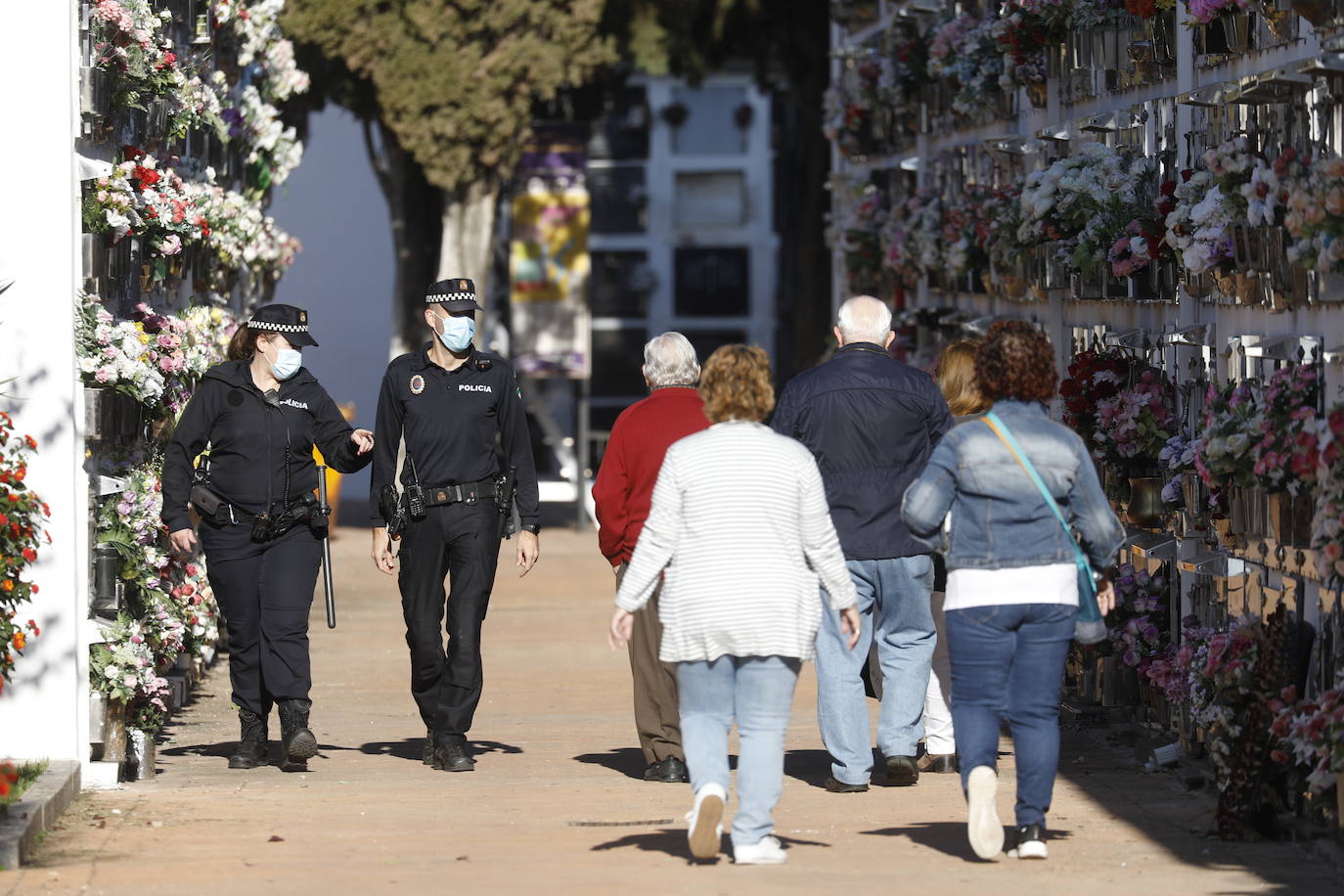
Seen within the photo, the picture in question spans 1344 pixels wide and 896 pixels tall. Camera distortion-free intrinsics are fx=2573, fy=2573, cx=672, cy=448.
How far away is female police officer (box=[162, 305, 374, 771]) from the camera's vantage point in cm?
1056

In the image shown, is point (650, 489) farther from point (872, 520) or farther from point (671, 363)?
point (872, 520)

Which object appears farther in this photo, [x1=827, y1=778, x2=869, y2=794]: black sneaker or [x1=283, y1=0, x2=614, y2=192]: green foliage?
[x1=283, y1=0, x2=614, y2=192]: green foliage

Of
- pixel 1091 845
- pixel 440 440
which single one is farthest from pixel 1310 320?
pixel 440 440

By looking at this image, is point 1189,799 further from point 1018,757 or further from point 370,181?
point 370,181

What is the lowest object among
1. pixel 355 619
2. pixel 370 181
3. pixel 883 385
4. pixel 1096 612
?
pixel 355 619

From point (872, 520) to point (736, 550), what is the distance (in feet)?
6.31

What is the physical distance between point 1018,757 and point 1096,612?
0.54 m

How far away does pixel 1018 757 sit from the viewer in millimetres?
8352

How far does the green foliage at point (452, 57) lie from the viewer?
2452 centimetres

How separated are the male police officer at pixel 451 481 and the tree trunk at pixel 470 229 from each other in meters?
15.0

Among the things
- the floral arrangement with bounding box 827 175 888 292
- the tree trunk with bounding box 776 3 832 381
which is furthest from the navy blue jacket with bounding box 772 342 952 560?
the tree trunk with bounding box 776 3 832 381

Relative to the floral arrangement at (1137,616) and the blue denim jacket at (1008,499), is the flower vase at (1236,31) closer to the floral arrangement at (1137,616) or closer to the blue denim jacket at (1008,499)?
the floral arrangement at (1137,616)

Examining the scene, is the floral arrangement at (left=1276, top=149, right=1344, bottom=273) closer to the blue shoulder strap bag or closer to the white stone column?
the blue shoulder strap bag

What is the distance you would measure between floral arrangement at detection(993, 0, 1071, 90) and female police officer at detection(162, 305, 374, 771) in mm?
5469
